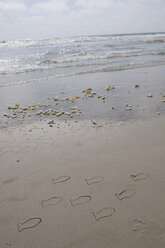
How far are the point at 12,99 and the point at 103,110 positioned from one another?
3822 mm

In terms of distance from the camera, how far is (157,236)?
2.49 metres

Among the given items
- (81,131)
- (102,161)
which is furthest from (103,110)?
(102,161)

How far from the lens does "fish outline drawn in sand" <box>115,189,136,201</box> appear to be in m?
3.11

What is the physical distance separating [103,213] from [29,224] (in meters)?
0.98

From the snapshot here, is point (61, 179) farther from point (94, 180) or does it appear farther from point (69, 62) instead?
point (69, 62)

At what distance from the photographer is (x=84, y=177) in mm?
3607

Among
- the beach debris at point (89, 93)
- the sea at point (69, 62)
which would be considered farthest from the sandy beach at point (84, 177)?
the sea at point (69, 62)

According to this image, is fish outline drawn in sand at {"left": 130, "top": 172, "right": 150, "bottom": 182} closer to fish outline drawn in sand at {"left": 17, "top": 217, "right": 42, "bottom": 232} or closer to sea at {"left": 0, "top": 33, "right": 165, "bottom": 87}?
fish outline drawn in sand at {"left": 17, "top": 217, "right": 42, "bottom": 232}

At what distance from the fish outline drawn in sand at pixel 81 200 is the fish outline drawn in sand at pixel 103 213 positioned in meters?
0.26

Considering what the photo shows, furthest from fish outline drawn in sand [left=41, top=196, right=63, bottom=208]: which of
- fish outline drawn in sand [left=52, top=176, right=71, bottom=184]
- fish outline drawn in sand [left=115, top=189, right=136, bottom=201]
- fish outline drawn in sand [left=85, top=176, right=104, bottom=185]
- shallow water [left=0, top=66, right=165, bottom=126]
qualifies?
shallow water [left=0, top=66, right=165, bottom=126]

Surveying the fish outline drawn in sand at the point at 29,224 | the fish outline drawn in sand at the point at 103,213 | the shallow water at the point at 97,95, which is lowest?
the fish outline drawn in sand at the point at 29,224

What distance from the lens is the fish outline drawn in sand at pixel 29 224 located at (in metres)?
2.78

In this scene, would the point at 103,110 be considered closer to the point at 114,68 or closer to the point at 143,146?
the point at 143,146

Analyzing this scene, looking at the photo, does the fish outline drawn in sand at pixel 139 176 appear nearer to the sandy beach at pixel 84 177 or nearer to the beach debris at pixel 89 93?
the sandy beach at pixel 84 177
